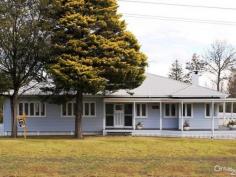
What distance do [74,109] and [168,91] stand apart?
802cm

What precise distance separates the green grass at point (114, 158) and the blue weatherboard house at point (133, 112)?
32.4 ft

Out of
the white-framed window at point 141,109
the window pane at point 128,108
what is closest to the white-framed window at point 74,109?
the window pane at point 128,108

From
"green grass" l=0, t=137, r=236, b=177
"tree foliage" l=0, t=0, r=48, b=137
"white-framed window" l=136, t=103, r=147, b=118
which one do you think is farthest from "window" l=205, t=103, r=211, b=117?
"tree foliage" l=0, t=0, r=48, b=137

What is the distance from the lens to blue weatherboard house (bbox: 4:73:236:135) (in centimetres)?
4272

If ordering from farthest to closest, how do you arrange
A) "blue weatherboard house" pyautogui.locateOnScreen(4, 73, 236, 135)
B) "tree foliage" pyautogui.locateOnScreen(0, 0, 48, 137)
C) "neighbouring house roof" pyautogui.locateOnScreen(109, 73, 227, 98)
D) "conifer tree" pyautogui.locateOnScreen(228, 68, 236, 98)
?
"conifer tree" pyautogui.locateOnScreen(228, 68, 236, 98) → "neighbouring house roof" pyautogui.locateOnScreen(109, 73, 227, 98) → "blue weatherboard house" pyautogui.locateOnScreen(4, 73, 236, 135) → "tree foliage" pyautogui.locateOnScreen(0, 0, 48, 137)

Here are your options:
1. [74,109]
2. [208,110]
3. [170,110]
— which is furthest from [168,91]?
[74,109]

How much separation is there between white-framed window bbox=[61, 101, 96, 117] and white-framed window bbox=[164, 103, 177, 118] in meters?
6.11

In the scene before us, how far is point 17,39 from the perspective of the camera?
35.4m

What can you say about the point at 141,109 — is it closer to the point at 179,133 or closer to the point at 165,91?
the point at 165,91

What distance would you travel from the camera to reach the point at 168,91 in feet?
148

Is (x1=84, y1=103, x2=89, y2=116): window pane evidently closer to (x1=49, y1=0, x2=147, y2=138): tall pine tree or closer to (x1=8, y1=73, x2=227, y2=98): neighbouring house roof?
(x1=8, y1=73, x2=227, y2=98): neighbouring house roof

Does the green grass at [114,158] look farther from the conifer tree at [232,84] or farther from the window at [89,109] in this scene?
the conifer tree at [232,84]

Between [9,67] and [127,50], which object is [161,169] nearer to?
[127,50]

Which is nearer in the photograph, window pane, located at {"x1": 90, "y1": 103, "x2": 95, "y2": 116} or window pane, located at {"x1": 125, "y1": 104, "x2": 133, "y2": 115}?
window pane, located at {"x1": 90, "y1": 103, "x2": 95, "y2": 116}
